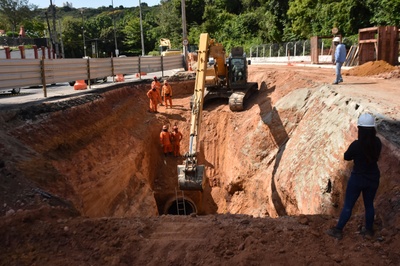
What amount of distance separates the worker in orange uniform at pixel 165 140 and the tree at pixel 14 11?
221ft

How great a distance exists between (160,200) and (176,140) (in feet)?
9.34

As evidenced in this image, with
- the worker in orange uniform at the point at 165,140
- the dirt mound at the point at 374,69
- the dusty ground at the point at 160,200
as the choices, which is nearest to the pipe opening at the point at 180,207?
the dusty ground at the point at 160,200

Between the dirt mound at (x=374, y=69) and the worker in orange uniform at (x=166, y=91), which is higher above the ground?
the dirt mound at (x=374, y=69)

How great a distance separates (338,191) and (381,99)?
3.87 metres

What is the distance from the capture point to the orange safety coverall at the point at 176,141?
18109mm

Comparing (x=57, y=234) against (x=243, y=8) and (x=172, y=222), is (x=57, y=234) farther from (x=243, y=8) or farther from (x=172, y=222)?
(x=243, y=8)

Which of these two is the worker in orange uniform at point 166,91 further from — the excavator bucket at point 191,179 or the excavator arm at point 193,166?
the excavator bucket at point 191,179

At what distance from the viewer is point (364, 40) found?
22.4 m

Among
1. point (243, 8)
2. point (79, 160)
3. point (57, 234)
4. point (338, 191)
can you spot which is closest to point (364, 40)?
point (338, 191)

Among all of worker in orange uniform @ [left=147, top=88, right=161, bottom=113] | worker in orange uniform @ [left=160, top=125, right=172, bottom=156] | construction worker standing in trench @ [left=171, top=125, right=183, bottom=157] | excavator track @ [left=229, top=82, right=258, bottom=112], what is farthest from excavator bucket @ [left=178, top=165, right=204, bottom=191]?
worker in orange uniform @ [left=147, top=88, right=161, bottom=113]

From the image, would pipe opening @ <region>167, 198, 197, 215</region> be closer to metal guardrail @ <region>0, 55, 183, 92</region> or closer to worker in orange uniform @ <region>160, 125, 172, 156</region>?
worker in orange uniform @ <region>160, 125, 172, 156</region>

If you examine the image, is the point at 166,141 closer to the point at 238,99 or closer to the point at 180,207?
the point at 180,207

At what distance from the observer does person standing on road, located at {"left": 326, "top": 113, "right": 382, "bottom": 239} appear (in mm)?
5484

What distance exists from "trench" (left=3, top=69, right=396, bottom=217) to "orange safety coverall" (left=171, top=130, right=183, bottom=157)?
1.23 ft
